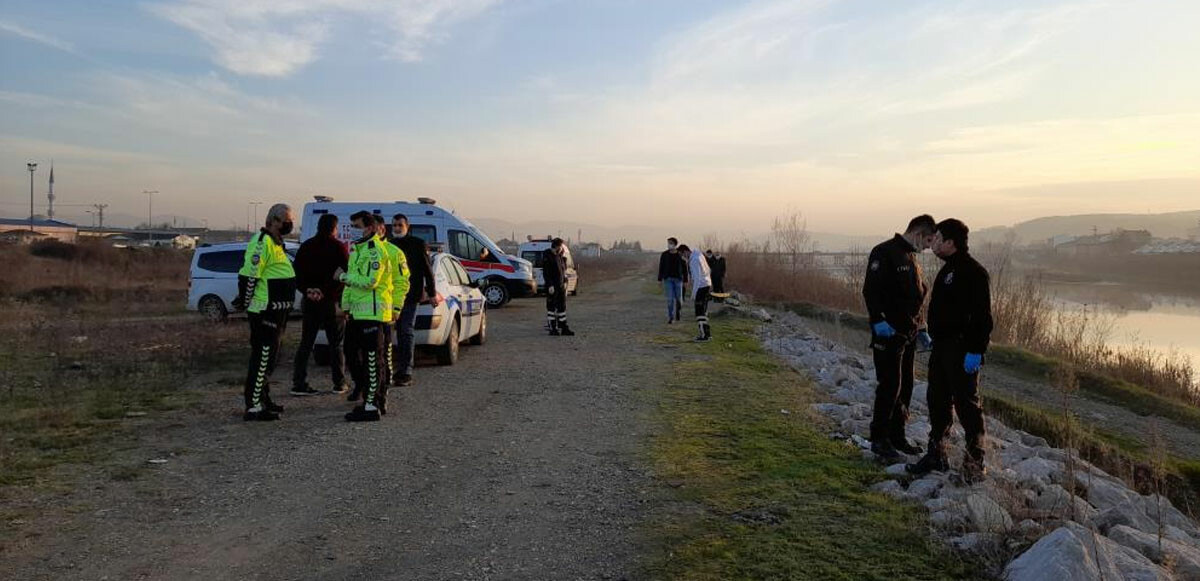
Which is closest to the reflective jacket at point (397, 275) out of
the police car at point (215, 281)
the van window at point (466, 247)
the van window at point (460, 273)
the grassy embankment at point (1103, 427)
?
the van window at point (460, 273)

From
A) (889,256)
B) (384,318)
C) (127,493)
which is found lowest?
(127,493)

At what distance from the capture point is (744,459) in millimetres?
6352

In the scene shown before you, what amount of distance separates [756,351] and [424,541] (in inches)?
404

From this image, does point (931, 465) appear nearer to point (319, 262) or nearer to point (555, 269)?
point (319, 262)

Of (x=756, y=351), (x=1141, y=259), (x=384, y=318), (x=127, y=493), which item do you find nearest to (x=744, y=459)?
(x=384, y=318)

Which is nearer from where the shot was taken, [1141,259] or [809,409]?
[809,409]

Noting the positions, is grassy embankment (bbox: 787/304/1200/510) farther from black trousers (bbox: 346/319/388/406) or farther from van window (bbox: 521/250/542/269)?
van window (bbox: 521/250/542/269)

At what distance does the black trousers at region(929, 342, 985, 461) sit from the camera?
221 inches

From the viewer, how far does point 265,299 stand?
24.3 feet

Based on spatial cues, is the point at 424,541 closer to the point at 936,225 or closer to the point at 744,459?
the point at 744,459

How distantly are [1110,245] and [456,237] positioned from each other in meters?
104

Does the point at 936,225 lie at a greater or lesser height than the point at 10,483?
greater

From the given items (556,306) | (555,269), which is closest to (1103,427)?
(556,306)

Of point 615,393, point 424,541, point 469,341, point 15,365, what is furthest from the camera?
point 469,341
